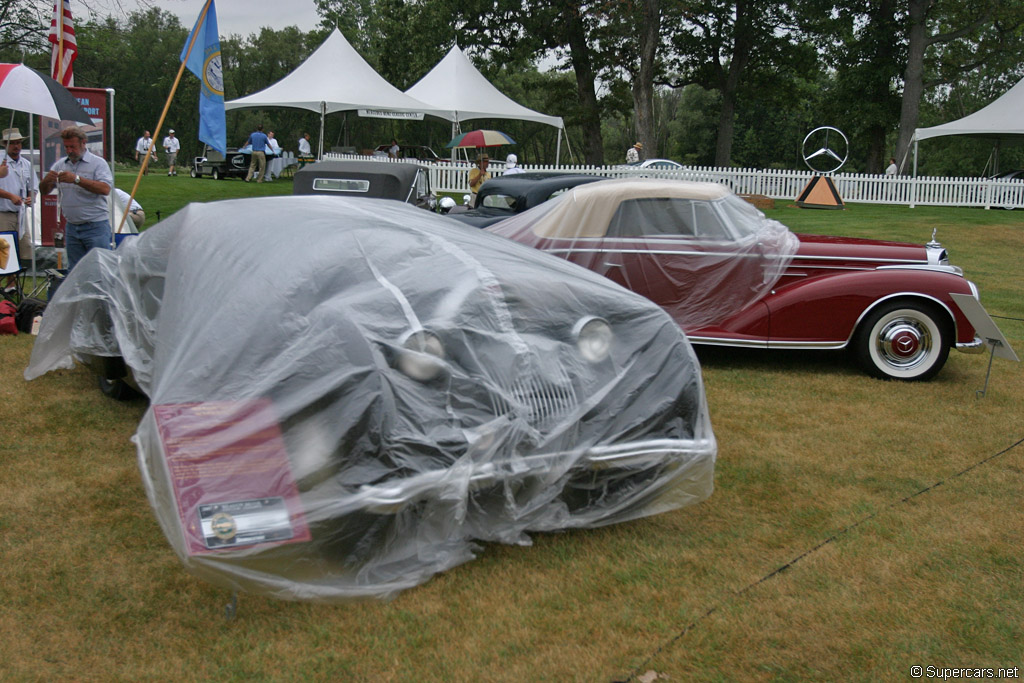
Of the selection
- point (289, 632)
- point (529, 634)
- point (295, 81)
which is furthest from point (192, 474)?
point (295, 81)

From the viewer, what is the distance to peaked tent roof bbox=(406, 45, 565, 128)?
23906mm

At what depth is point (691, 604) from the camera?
3326 millimetres

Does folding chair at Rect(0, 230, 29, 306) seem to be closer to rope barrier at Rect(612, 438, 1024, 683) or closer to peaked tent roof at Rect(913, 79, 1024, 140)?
rope barrier at Rect(612, 438, 1024, 683)

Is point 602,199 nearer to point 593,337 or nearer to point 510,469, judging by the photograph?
point 593,337

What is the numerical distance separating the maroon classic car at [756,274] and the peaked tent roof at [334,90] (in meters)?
16.2

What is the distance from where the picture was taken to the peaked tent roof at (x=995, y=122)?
26.2 meters

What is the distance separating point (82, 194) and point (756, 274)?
5.73 meters

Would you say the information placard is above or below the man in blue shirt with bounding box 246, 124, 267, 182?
below

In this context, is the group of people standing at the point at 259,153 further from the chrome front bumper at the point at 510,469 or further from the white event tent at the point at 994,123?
the chrome front bumper at the point at 510,469

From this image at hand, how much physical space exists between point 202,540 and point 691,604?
182cm

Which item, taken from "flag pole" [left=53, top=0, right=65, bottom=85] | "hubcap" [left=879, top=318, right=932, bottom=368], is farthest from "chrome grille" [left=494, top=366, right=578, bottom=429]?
"flag pole" [left=53, top=0, right=65, bottom=85]

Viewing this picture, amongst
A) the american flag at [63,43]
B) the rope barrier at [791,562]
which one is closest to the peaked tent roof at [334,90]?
the american flag at [63,43]

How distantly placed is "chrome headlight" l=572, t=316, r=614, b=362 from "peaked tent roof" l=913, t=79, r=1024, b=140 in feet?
83.9

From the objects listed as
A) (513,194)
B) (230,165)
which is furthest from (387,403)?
(230,165)
